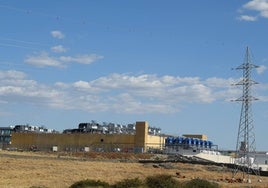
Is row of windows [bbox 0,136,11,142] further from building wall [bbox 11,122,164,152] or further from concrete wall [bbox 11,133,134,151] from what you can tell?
concrete wall [bbox 11,133,134,151]

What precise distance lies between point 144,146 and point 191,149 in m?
20.5

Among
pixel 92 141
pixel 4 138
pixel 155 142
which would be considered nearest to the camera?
pixel 155 142

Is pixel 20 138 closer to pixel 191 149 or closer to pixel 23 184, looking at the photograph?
pixel 191 149

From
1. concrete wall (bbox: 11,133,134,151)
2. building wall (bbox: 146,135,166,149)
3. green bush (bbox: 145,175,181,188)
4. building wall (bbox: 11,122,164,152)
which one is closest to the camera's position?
green bush (bbox: 145,175,181,188)

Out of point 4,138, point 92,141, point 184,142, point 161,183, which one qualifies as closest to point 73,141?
point 92,141

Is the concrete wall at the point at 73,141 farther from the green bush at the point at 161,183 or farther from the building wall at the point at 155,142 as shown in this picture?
the green bush at the point at 161,183

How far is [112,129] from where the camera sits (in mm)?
163125

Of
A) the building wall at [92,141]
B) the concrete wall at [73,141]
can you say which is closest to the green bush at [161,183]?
the building wall at [92,141]

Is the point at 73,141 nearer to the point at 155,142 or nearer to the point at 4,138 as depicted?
the point at 155,142

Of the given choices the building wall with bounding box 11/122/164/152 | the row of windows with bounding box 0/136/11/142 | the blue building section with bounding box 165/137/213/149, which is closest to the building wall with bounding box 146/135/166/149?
the building wall with bounding box 11/122/164/152

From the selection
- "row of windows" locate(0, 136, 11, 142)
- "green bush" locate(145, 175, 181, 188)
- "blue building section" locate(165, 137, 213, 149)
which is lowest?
"green bush" locate(145, 175, 181, 188)

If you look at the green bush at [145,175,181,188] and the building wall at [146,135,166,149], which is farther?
the building wall at [146,135,166,149]

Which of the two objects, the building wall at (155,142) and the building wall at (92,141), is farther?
the building wall at (155,142)

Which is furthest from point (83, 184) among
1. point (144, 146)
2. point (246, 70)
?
point (144, 146)
